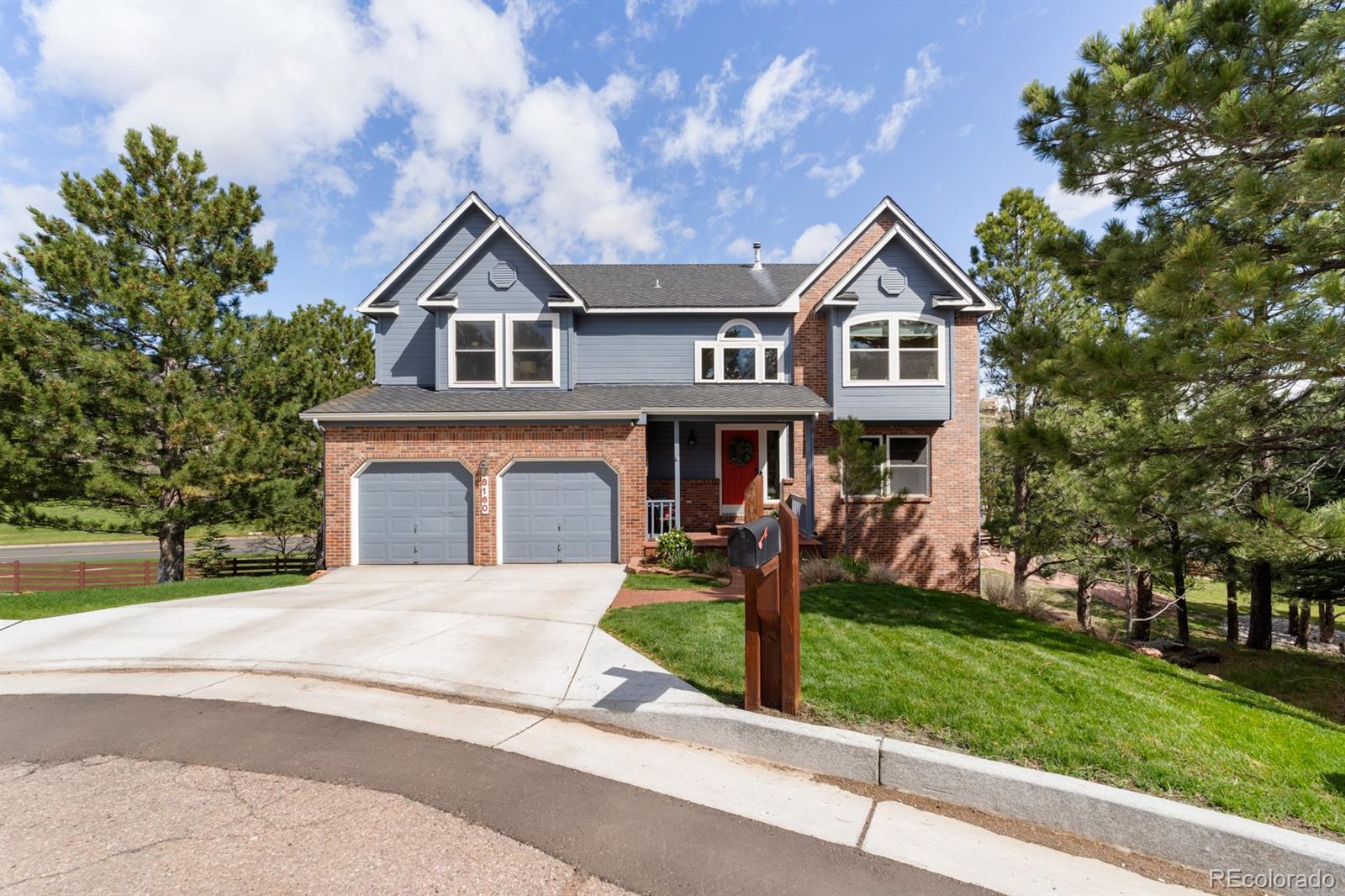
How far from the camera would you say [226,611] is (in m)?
8.45

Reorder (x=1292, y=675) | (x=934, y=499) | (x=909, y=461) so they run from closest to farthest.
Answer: (x=1292, y=675) < (x=934, y=499) < (x=909, y=461)

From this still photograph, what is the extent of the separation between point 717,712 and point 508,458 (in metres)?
9.33

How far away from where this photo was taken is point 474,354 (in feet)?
46.2

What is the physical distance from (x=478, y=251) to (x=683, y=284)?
220 inches

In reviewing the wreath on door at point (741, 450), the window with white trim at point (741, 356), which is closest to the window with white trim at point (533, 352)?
the window with white trim at point (741, 356)

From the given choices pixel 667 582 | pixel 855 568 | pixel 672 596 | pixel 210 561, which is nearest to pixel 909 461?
pixel 855 568

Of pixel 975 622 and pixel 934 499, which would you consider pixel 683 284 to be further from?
pixel 975 622

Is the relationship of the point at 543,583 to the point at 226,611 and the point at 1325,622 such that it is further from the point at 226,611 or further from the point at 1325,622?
the point at 1325,622

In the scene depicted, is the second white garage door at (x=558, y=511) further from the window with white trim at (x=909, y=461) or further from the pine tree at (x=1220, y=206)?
the pine tree at (x=1220, y=206)

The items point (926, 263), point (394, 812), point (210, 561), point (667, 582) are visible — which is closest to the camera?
point (394, 812)

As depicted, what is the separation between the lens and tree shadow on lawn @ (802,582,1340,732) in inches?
227

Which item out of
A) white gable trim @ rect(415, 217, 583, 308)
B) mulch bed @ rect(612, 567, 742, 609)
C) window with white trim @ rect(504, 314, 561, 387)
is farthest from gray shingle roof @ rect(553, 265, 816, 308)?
mulch bed @ rect(612, 567, 742, 609)

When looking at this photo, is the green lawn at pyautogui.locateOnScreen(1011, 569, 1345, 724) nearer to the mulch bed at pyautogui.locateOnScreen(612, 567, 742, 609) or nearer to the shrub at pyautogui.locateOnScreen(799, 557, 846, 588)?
the shrub at pyautogui.locateOnScreen(799, 557, 846, 588)

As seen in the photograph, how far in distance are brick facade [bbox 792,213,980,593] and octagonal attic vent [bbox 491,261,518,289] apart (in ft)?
24.1
